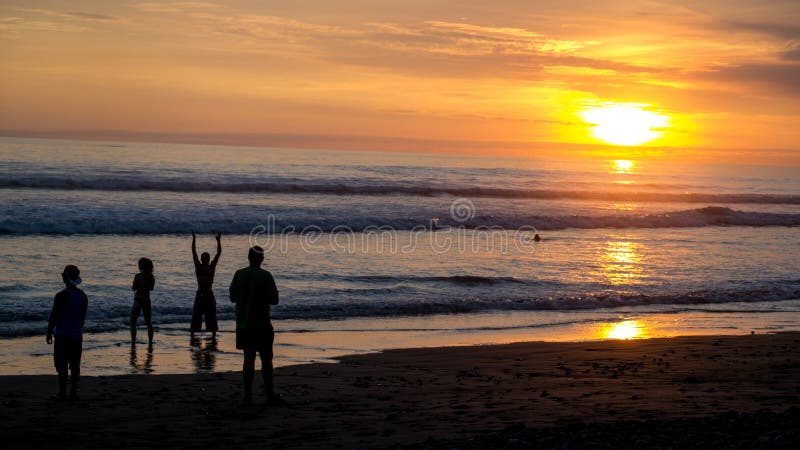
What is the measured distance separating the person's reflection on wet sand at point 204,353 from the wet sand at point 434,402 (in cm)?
70

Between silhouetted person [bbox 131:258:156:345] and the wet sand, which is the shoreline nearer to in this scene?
silhouetted person [bbox 131:258:156:345]

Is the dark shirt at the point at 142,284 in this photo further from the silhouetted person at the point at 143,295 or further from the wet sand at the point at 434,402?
the wet sand at the point at 434,402

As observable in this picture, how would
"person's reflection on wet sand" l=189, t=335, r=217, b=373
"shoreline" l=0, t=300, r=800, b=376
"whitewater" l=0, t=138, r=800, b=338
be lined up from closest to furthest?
1. "person's reflection on wet sand" l=189, t=335, r=217, b=373
2. "shoreline" l=0, t=300, r=800, b=376
3. "whitewater" l=0, t=138, r=800, b=338

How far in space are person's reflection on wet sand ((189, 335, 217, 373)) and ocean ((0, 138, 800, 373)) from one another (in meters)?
0.27

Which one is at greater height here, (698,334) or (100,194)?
(100,194)

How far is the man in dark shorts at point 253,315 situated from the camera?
862cm

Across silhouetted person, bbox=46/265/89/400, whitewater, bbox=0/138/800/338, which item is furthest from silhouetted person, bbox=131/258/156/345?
silhouetted person, bbox=46/265/89/400

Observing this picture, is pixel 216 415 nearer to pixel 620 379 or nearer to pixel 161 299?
pixel 620 379

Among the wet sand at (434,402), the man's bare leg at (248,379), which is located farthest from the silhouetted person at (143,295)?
the man's bare leg at (248,379)

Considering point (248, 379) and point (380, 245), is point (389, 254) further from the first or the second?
point (248, 379)

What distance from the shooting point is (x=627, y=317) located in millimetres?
16781

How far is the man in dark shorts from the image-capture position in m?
8.62

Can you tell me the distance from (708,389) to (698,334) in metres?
5.61

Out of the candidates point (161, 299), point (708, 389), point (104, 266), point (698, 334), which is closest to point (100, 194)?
point (104, 266)
